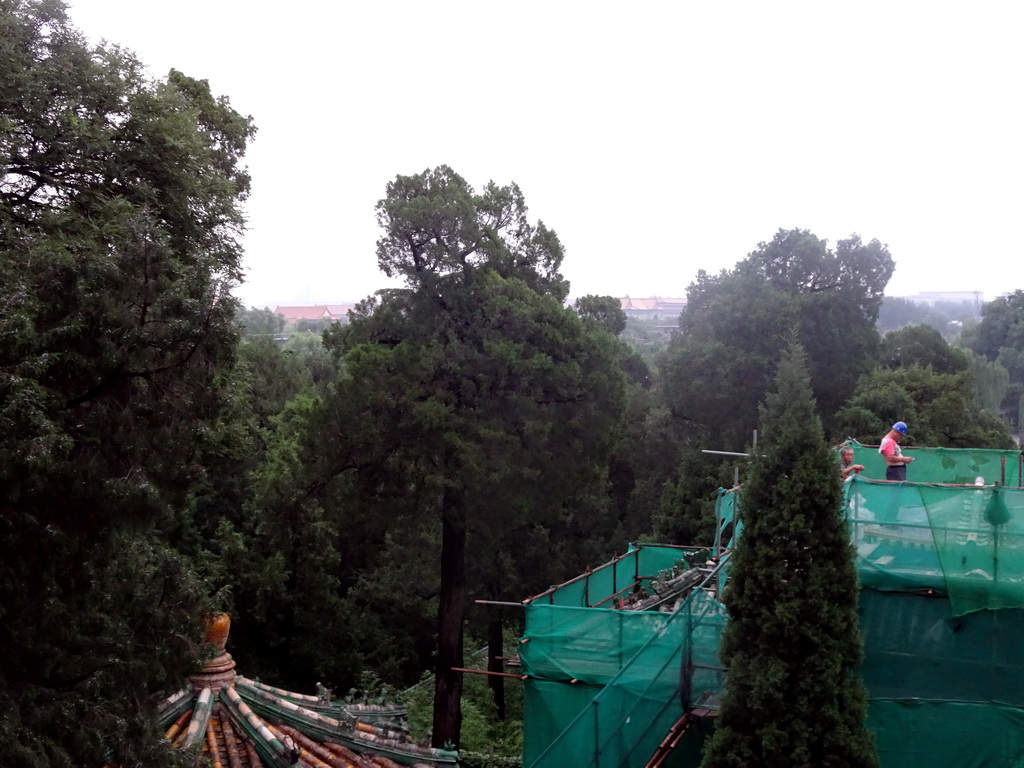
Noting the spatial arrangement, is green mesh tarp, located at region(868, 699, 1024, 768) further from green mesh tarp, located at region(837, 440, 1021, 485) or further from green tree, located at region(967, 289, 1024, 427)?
green tree, located at region(967, 289, 1024, 427)

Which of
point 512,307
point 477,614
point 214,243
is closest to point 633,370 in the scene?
point 477,614

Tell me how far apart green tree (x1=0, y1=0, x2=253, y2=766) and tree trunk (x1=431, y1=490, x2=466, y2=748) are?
7546mm

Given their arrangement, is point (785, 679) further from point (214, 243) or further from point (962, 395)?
point (962, 395)

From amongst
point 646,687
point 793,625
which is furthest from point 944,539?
point 646,687

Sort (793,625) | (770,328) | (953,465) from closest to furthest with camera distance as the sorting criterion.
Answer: (793,625) → (953,465) → (770,328)

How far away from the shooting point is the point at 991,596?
9227mm

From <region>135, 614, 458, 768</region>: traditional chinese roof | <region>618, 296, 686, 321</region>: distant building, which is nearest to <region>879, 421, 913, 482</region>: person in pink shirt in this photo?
<region>135, 614, 458, 768</region>: traditional chinese roof

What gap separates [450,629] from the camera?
17641mm

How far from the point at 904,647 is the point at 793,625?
83.6 inches

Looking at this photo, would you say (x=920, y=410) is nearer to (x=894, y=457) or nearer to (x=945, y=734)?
(x=894, y=457)

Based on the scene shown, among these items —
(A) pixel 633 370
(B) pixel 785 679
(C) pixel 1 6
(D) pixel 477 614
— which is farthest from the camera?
(A) pixel 633 370

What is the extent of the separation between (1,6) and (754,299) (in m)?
21.0

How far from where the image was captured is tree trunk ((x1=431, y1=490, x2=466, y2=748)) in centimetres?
1703

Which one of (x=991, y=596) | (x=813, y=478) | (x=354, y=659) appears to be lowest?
(x=354, y=659)
